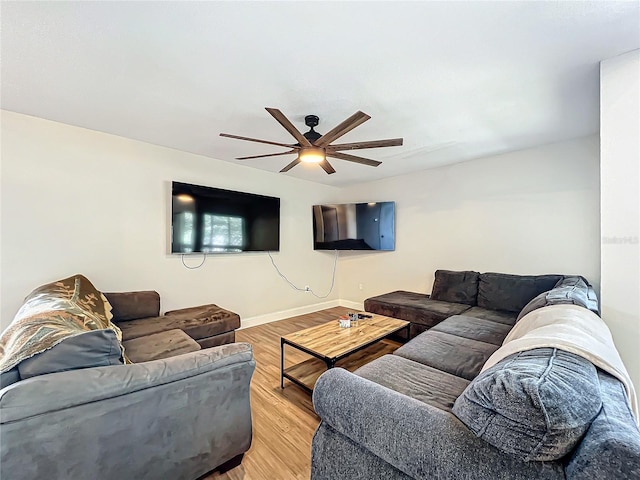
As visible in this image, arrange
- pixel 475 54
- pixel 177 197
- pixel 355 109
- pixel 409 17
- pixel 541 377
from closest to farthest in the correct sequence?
pixel 541 377
pixel 409 17
pixel 475 54
pixel 355 109
pixel 177 197

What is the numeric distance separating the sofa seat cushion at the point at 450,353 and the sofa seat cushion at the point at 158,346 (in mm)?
1675

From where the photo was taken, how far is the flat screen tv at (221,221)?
3.38m

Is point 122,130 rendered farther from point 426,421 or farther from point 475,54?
point 426,421

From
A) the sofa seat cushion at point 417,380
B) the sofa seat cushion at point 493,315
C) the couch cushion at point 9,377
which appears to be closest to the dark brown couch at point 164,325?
the couch cushion at point 9,377

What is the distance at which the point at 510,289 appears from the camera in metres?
3.18

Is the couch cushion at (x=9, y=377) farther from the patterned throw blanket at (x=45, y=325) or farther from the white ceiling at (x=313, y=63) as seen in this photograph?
the white ceiling at (x=313, y=63)

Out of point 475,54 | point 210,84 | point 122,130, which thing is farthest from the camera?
point 122,130

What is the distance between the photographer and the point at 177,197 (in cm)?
334

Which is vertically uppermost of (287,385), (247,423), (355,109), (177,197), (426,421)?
(355,109)

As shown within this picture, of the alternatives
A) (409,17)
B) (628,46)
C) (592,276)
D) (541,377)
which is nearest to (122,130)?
(409,17)

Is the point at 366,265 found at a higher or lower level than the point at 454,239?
lower

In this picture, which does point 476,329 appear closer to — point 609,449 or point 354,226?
point 609,449

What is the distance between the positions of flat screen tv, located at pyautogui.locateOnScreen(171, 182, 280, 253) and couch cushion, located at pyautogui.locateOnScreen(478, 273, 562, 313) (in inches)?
119

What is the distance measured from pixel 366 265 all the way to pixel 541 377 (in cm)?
432
